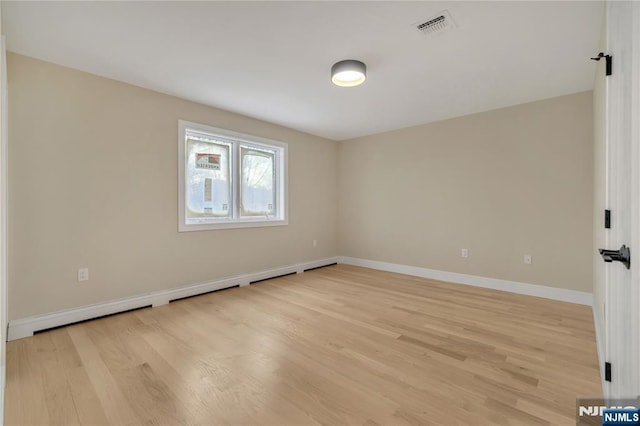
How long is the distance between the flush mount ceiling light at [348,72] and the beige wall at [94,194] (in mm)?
1963

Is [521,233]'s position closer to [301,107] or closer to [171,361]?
[301,107]

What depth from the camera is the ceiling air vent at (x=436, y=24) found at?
76.7 inches

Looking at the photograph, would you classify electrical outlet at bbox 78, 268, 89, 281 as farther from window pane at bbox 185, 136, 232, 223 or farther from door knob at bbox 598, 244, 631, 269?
door knob at bbox 598, 244, 631, 269

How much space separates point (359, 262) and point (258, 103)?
340 centimetres

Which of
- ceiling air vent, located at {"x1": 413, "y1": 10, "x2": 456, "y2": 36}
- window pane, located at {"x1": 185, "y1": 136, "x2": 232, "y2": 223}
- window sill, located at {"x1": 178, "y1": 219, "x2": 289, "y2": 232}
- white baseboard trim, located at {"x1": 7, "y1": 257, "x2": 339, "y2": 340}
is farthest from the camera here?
window pane, located at {"x1": 185, "y1": 136, "x2": 232, "y2": 223}

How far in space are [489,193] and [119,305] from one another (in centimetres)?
482

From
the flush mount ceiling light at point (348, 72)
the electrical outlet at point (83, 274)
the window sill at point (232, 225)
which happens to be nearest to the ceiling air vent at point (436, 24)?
the flush mount ceiling light at point (348, 72)

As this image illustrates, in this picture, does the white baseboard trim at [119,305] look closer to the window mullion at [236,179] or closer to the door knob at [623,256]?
the window mullion at [236,179]

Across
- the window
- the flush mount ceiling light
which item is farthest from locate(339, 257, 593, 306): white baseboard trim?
the flush mount ceiling light

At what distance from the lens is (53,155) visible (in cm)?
254

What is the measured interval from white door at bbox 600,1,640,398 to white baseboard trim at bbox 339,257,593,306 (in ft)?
7.45

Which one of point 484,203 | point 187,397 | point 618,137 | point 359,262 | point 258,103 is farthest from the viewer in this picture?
point 359,262

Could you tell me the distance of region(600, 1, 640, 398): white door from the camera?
92 cm

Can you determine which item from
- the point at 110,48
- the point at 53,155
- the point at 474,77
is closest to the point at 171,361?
the point at 53,155
